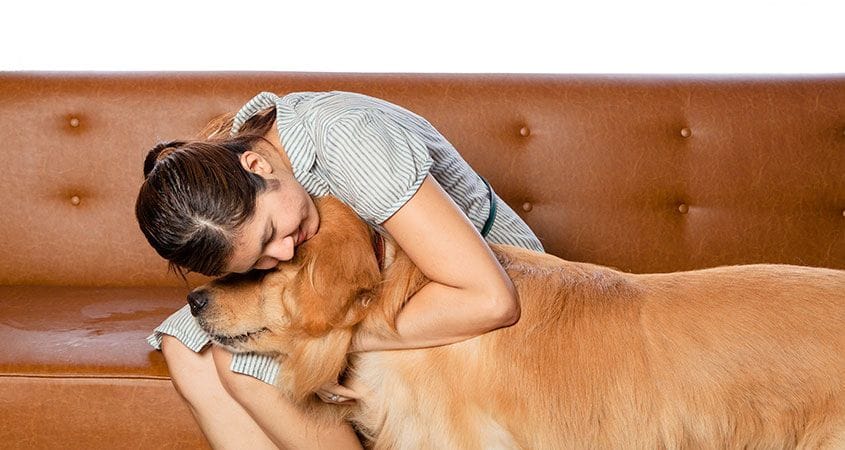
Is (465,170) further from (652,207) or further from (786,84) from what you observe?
(786,84)

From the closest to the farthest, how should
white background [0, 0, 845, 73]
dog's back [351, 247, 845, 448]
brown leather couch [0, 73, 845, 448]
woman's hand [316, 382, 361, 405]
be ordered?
dog's back [351, 247, 845, 448] → woman's hand [316, 382, 361, 405] → brown leather couch [0, 73, 845, 448] → white background [0, 0, 845, 73]

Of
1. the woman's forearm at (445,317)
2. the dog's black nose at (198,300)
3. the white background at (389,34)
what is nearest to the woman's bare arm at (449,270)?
the woman's forearm at (445,317)

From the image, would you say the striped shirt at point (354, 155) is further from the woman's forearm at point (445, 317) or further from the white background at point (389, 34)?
the white background at point (389, 34)

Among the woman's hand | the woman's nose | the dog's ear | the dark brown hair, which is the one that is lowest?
the woman's hand

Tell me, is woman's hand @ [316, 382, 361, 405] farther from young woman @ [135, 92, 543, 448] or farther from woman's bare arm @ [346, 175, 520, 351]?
woman's bare arm @ [346, 175, 520, 351]

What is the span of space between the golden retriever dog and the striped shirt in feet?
0.17

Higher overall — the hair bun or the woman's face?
the hair bun

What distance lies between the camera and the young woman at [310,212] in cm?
148

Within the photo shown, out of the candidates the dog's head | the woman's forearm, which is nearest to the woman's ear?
the dog's head

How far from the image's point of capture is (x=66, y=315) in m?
2.20

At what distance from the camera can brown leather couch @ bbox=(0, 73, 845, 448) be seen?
8.20 ft

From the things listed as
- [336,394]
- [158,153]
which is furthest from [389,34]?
[336,394]

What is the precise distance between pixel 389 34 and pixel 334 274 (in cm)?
175

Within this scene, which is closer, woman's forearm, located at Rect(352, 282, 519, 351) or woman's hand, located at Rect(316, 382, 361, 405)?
woman's forearm, located at Rect(352, 282, 519, 351)
